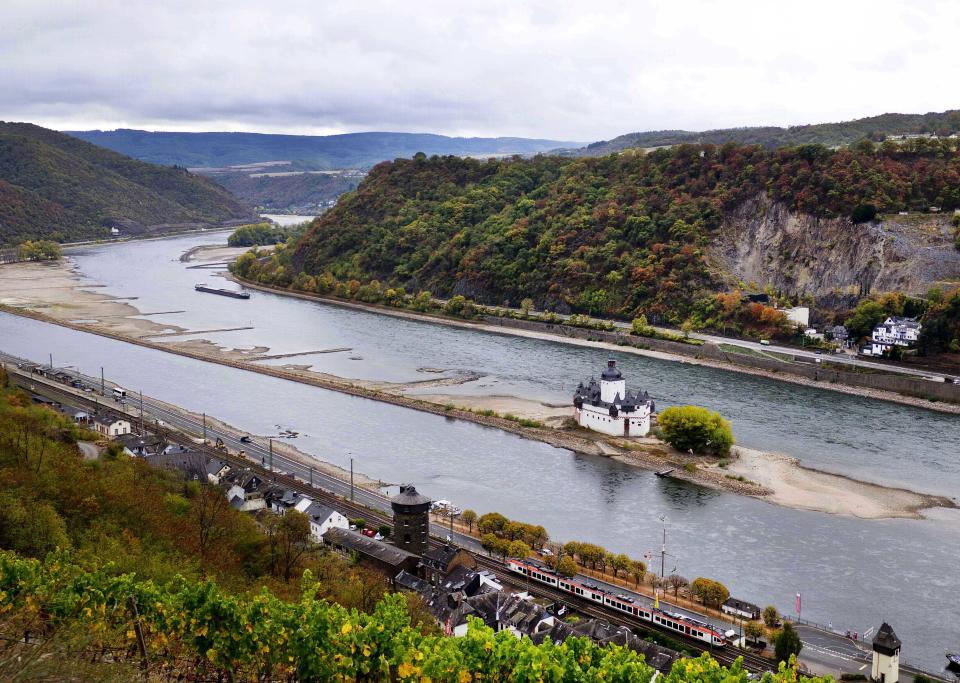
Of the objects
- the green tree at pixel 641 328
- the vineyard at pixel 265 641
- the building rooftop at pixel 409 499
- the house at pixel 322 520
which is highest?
the vineyard at pixel 265 641

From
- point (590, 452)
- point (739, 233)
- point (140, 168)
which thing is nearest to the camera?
point (590, 452)

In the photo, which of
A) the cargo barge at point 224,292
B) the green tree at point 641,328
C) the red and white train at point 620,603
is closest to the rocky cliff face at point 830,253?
the green tree at point 641,328

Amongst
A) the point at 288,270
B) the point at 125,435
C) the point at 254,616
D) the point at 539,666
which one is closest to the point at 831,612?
the point at 539,666

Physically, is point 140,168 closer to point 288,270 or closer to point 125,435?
point 288,270

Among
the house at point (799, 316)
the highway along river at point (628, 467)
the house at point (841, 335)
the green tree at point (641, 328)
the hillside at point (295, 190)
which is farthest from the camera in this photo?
the hillside at point (295, 190)

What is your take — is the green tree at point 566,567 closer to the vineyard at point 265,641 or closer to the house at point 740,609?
the house at point 740,609

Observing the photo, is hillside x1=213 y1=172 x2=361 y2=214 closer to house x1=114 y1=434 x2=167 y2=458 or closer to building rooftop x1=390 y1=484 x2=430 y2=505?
house x1=114 y1=434 x2=167 y2=458
